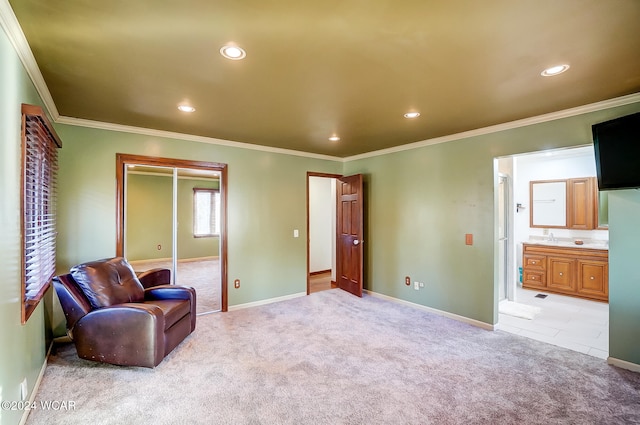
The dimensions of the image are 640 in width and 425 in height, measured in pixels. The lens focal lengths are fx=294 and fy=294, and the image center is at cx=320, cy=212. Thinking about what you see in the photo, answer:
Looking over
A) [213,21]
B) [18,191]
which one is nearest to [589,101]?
[213,21]

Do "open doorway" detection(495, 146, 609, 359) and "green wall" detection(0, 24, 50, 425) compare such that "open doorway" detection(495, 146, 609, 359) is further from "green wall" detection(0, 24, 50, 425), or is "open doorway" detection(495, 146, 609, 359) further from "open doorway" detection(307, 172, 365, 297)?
"green wall" detection(0, 24, 50, 425)

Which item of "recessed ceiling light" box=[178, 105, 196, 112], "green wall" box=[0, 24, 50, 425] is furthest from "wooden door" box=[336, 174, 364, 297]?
"green wall" box=[0, 24, 50, 425]

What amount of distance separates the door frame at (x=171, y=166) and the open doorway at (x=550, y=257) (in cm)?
369

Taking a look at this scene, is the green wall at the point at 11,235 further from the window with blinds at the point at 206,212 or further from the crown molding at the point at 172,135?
the window with blinds at the point at 206,212

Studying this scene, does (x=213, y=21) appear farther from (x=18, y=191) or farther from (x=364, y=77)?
(x=18, y=191)

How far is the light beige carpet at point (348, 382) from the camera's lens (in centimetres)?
207

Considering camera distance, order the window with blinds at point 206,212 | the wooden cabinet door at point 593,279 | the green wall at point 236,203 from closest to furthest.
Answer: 1. the green wall at point 236,203
2. the window with blinds at point 206,212
3. the wooden cabinet door at point 593,279

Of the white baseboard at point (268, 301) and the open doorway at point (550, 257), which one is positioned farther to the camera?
the white baseboard at point (268, 301)

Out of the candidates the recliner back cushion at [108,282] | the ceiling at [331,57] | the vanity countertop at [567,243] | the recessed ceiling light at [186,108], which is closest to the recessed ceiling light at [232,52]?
the ceiling at [331,57]

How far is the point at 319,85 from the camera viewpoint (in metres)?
2.43

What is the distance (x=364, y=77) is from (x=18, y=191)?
2521 millimetres

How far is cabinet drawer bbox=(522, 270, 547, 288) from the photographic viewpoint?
17.5 feet

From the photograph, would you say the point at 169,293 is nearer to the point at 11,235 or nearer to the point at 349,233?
the point at 11,235

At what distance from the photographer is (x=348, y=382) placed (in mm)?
2463
